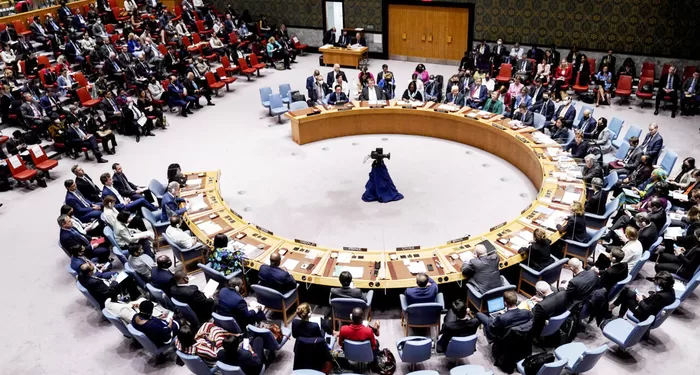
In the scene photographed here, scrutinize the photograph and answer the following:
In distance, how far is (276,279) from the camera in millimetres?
7664

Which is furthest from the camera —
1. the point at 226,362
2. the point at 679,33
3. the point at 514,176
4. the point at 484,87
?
the point at 679,33

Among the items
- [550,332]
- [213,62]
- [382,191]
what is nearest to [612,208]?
[550,332]

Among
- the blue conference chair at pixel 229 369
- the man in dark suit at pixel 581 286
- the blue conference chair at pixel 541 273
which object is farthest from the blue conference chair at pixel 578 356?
the blue conference chair at pixel 229 369

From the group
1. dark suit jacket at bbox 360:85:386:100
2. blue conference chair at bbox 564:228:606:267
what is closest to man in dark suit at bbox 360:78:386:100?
dark suit jacket at bbox 360:85:386:100

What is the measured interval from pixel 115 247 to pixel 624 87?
14.6 meters

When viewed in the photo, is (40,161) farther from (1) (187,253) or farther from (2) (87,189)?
(1) (187,253)

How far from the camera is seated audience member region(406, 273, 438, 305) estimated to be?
284 inches

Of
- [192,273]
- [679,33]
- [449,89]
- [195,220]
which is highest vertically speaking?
[679,33]

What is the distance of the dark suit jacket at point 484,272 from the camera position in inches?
301

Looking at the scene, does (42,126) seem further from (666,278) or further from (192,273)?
(666,278)

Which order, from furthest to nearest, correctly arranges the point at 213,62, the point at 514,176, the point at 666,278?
the point at 213,62 → the point at 514,176 → the point at 666,278

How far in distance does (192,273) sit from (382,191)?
14.0 ft

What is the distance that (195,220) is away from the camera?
9539 millimetres

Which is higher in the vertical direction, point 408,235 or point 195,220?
point 195,220
